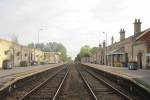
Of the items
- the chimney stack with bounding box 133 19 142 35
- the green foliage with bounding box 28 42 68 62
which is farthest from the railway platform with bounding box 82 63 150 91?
the green foliage with bounding box 28 42 68 62

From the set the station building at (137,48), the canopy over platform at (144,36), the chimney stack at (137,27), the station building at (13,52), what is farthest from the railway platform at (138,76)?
the station building at (13,52)

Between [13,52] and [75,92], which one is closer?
[75,92]

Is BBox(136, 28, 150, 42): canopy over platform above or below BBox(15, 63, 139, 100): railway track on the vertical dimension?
above

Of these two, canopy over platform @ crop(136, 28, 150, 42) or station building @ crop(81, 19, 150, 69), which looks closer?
station building @ crop(81, 19, 150, 69)

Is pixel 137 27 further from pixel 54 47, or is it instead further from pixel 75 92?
pixel 54 47

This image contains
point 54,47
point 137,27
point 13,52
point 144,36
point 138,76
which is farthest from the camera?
point 54,47

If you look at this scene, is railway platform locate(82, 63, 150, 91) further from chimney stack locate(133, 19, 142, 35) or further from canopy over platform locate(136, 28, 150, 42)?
chimney stack locate(133, 19, 142, 35)

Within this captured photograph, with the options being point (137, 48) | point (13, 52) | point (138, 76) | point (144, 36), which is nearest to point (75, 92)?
point (138, 76)

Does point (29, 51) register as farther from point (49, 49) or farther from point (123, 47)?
point (49, 49)

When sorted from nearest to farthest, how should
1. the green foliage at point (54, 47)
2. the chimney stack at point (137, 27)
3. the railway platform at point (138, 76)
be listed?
1. the railway platform at point (138, 76)
2. the chimney stack at point (137, 27)
3. the green foliage at point (54, 47)

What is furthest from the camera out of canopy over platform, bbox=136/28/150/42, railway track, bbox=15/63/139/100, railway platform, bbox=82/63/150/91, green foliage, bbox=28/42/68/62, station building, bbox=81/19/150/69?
green foliage, bbox=28/42/68/62

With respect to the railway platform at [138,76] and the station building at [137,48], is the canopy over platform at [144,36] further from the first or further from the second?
the railway platform at [138,76]

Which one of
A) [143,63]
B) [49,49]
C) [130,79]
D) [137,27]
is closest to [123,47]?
[137,27]

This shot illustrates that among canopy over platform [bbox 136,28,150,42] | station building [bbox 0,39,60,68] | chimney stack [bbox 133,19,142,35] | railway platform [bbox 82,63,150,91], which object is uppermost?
chimney stack [bbox 133,19,142,35]
